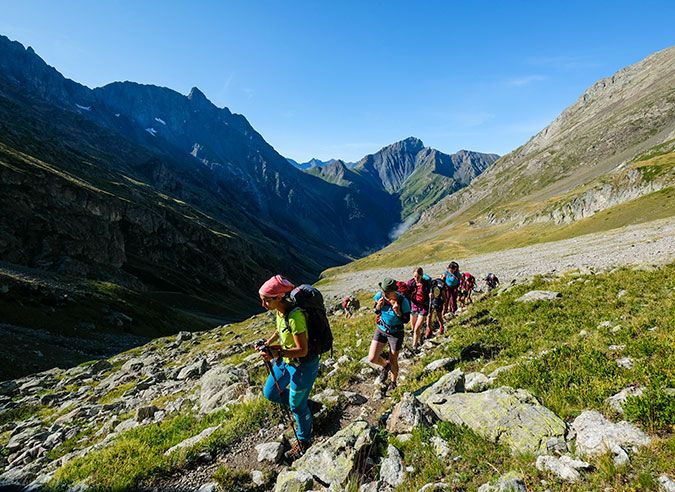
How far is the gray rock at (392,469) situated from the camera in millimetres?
5141

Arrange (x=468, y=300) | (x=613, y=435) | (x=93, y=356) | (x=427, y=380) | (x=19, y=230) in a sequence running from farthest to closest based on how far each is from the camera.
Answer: (x=19, y=230) → (x=93, y=356) → (x=468, y=300) → (x=427, y=380) → (x=613, y=435)

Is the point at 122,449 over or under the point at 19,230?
under

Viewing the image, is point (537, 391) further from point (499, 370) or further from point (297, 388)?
point (297, 388)

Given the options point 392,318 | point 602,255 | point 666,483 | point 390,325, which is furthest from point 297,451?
point 602,255

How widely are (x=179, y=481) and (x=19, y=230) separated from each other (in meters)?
78.6

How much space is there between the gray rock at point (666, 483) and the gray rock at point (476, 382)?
12.3 ft

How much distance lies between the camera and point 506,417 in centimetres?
564

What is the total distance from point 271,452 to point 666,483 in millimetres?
6273

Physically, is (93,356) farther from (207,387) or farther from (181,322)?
(207,387)

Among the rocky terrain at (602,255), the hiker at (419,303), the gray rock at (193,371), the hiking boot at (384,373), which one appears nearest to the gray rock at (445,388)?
the hiking boot at (384,373)

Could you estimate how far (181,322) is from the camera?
175ft

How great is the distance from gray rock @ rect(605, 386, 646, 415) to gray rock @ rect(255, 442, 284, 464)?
631 cm

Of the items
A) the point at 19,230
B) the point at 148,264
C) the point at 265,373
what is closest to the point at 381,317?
the point at 265,373

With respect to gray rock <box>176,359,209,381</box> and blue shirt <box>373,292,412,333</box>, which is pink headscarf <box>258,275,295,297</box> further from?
gray rock <box>176,359,209,381</box>
